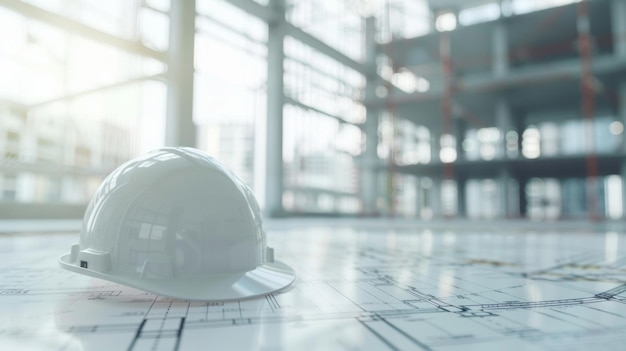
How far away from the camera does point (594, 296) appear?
185cm

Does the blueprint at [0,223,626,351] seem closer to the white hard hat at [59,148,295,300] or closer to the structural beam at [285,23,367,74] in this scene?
the white hard hat at [59,148,295,300]

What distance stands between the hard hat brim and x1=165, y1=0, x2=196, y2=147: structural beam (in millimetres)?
7164

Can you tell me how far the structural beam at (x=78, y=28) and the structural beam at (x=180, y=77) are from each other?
14.1 inches

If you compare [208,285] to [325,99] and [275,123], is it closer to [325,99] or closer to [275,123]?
[275,123]

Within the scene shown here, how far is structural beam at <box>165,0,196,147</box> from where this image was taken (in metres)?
8.72

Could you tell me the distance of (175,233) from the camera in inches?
64.8

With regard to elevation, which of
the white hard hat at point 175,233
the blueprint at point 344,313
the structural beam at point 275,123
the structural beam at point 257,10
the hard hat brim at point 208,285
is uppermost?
the structural beam at point 257,10

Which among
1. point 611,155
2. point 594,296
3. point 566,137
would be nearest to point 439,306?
point 594,296

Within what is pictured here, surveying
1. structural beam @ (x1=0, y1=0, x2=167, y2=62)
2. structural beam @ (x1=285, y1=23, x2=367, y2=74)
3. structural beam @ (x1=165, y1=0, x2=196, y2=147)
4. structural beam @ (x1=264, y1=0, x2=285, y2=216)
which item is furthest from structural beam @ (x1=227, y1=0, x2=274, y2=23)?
structural beam @ (x1=0, y1=0, x2=167, y2=62)

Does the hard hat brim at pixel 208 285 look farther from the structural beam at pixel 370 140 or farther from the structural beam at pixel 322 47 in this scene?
the structural beam at pixel 370 140

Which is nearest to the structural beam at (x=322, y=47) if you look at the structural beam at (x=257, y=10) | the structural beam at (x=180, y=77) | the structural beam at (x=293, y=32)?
the structural beam at (x=293, y=32)

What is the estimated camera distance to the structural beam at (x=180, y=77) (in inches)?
343

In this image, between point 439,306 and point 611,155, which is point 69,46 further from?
point 611,155

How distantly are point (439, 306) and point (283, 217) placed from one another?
37.4ft
